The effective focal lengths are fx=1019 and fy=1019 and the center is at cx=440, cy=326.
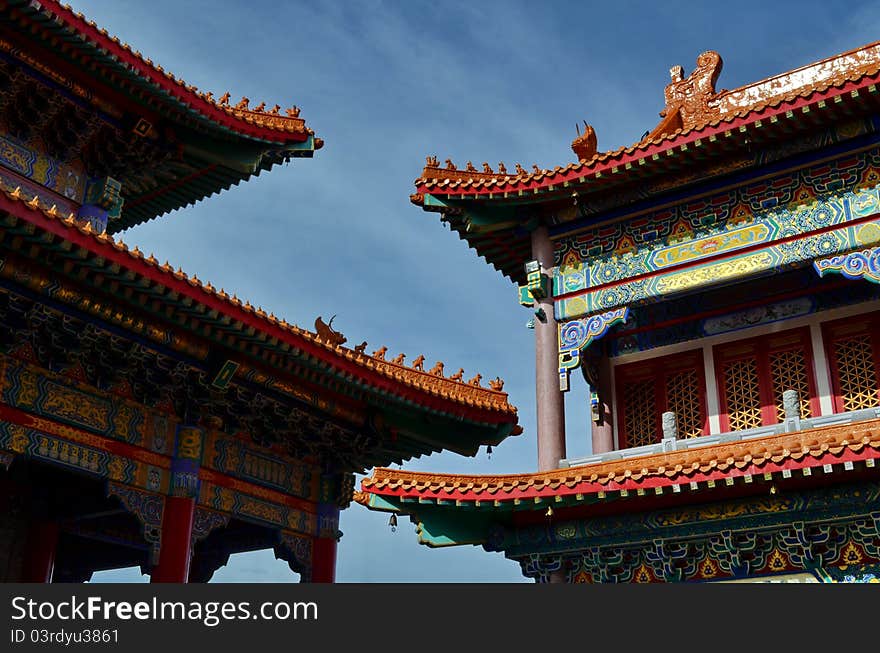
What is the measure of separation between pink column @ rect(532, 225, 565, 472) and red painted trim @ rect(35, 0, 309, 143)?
4.66 m

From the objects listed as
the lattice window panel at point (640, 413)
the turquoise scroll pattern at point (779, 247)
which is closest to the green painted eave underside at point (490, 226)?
the turquoise scroll pattern at point (779, 247)

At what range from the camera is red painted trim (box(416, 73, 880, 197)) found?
12.1 m

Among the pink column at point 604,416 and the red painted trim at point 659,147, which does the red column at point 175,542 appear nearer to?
the red painted trim at point 659,147

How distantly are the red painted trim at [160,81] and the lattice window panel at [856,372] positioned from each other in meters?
8.96

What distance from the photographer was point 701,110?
1517 cm

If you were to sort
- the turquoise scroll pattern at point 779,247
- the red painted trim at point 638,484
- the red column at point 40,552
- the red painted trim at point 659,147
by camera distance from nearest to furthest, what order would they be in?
the red painted trim at point 638,484 < the red painted trim at point 659,147 < the turquoise scroll pattern at point 779,247 < the red column at point 40,552

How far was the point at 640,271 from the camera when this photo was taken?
1382cm

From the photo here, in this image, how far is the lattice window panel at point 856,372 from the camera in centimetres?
1302

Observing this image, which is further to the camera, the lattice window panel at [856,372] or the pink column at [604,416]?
the pink column at [604,416]

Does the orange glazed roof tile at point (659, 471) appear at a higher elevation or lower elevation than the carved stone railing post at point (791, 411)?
lower

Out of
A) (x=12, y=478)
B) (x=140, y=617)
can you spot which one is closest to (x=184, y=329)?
(x=12, y=478)

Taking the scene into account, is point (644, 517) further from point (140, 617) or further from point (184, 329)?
point (140, 617)

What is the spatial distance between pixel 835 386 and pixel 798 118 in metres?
3.51

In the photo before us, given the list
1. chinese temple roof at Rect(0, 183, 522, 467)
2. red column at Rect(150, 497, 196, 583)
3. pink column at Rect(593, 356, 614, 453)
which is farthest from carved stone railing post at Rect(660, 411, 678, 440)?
red column at Rect(150, 497, 196, 583)
